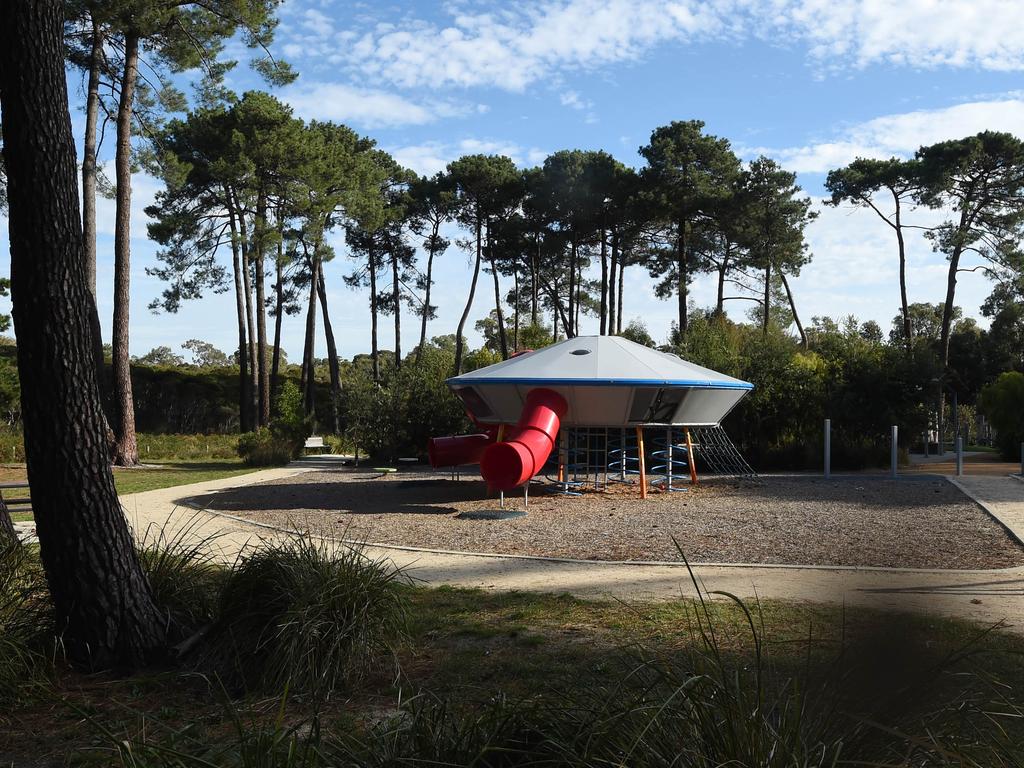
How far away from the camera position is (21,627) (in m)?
4.98

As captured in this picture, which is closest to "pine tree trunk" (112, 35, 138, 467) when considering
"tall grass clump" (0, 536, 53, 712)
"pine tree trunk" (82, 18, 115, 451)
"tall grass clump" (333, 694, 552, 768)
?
"pine tree trunk" (82, 18, 115, 451)

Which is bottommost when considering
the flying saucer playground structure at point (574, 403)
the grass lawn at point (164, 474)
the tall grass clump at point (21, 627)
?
the grass lawn at point (164, 474)

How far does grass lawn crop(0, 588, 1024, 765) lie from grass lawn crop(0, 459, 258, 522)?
479 inches

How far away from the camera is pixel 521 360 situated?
17.5m

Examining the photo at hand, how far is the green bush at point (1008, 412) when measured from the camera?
26500mm

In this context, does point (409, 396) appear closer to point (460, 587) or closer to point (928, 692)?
point (460, 587)

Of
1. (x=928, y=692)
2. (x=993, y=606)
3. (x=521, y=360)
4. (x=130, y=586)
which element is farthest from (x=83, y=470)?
(x=521, y=360)

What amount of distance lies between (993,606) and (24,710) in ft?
20.5

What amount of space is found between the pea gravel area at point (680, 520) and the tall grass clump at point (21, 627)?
1.65 meters

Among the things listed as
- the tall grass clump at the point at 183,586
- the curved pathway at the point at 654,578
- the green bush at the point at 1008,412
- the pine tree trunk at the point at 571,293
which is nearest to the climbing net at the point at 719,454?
the curved pathway at the point at 654,578

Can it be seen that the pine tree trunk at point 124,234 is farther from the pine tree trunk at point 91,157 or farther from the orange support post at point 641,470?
the orange support post at point 641,470

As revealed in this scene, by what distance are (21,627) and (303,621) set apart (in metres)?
1.59

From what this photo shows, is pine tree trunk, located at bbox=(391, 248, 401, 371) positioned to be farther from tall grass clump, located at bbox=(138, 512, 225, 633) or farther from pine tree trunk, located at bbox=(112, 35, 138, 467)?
tall grass clump, located at bbox=(138, 512, 225, 633)

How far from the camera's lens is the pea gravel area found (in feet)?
32.1
